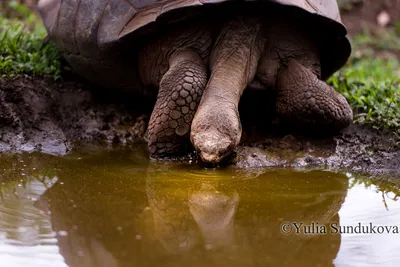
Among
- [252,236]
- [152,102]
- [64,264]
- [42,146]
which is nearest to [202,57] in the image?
[152,102]

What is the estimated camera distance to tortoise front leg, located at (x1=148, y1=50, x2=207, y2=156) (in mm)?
4047

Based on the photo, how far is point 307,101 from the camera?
4.36 meters

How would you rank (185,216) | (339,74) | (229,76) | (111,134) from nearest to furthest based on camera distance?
(185,216) → (229,76) → (111,134) → (339,74)

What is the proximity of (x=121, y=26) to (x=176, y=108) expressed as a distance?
28.3 inches

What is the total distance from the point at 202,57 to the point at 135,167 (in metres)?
0.95

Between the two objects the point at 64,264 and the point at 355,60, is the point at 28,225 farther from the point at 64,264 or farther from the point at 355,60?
the point at 355,60

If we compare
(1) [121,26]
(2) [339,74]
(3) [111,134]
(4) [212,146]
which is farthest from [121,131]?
(2) [339,74]

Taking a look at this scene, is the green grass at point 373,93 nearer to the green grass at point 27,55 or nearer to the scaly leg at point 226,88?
the scaly leg at point 226,88

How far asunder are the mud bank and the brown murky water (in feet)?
0.84

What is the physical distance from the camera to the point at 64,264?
7.89 ft

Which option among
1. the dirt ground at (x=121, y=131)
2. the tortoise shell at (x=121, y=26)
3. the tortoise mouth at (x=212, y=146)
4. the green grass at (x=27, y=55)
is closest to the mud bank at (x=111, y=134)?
the dirt ground at (x=121, y=131)

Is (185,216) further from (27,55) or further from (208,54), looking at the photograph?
(27,55)

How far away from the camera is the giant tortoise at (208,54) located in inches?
159

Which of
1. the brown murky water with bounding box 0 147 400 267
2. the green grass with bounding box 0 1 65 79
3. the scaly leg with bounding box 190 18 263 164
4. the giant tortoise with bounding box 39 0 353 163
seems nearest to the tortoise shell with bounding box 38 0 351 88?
the giant tortoise with bounding box 39 0 353 163
